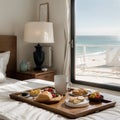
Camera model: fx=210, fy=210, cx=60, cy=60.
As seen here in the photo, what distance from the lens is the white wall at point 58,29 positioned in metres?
3.76

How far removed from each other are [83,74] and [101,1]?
1.54 metres

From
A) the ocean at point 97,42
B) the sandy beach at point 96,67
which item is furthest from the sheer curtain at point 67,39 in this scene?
the sandy beach at point 96,67

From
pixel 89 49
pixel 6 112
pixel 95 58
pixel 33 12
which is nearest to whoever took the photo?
pixel 6 112

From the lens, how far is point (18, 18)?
3.79m

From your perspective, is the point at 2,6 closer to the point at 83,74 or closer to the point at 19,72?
the point at 19,72

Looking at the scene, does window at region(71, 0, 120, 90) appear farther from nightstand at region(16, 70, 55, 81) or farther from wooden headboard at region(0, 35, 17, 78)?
wooden headboard at region(0, 35, 17, 78)

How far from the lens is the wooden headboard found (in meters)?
3.47

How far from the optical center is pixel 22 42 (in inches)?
153

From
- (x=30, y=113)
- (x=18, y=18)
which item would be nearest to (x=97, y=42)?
(x=18, y=18)

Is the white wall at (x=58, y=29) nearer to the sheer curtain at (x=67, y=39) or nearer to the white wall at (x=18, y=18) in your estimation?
the sheer curtain at (x=67, y=39)

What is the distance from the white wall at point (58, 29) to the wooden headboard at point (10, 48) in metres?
0.73

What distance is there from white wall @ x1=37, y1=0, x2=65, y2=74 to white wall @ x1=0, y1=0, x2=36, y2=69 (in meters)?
0.42

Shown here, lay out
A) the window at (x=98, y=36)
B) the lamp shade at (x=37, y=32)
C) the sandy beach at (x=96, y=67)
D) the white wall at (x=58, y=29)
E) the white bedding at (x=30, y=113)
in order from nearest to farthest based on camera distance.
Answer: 1. the white bedding at (x=30, y=113)
2. the lamp shade at (x=37, y=32)
3. the window at (x=98, y=36)
4. the white wall at (x=58, y=29)
5. the sandy beach at (x=96, y=67)

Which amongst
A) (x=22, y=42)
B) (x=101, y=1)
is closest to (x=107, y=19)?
(x=101, y=1)
